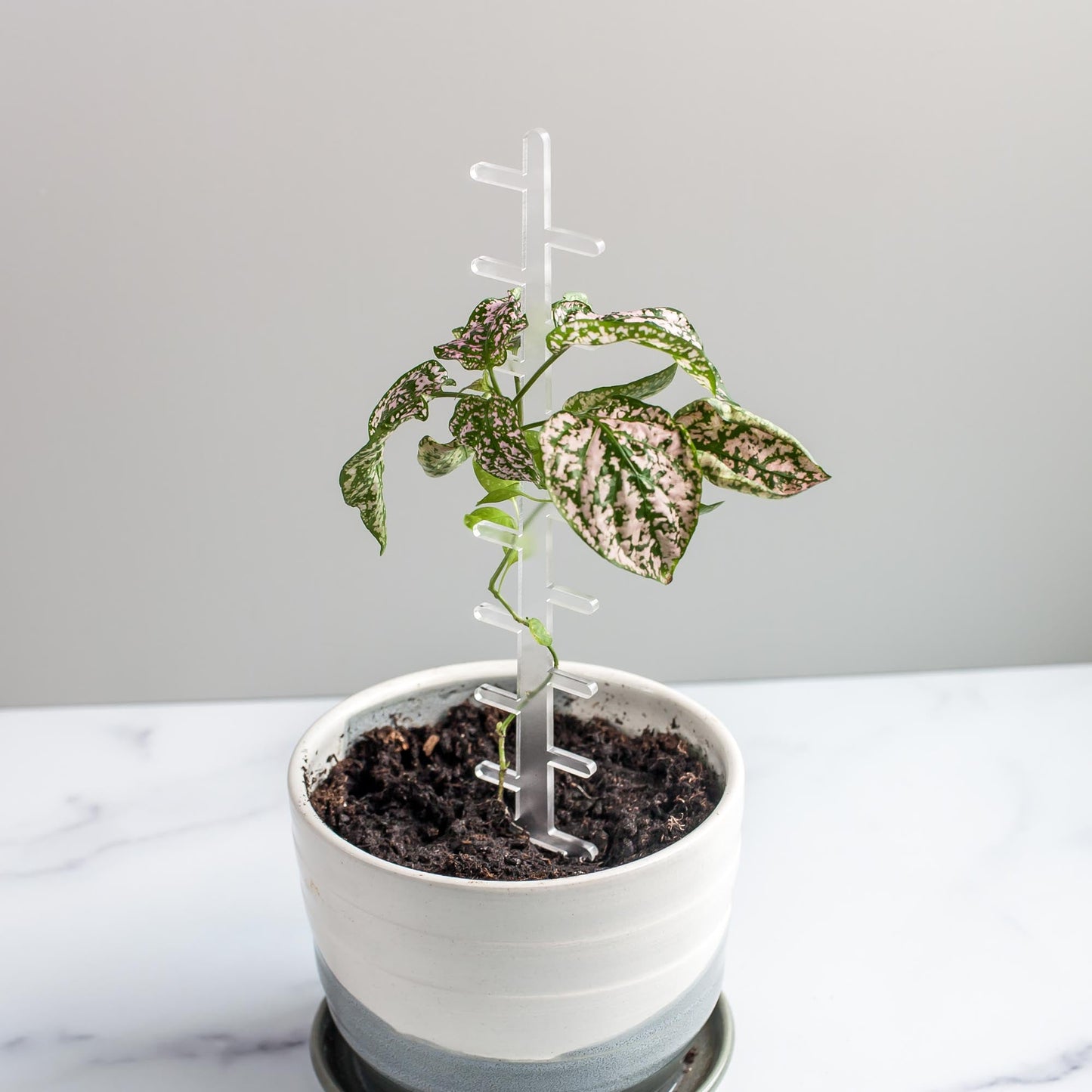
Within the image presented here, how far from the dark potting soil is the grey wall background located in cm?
65

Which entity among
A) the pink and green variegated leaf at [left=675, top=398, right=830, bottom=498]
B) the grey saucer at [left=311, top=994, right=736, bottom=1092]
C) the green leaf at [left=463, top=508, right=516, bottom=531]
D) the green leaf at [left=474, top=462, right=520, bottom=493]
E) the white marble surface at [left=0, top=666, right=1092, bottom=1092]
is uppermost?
the pink and green variegated leaf at [left=675, top=398, right=830, bottom=498]

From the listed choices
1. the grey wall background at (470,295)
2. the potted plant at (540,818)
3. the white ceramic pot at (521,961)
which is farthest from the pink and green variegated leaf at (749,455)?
the grey wall background at (470,295)

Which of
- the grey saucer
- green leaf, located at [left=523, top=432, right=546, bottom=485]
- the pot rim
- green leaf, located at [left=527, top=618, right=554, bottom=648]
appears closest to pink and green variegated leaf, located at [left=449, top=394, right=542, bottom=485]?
green leaf, located at [left=523, top=432, right=546, bottom=485]

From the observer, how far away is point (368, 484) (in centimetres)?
72

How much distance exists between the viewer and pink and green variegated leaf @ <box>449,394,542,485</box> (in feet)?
2.08

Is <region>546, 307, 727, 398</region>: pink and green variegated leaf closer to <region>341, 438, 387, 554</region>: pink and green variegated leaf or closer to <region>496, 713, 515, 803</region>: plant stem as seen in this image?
<region>341, 438, 387, 554</region>: pink and green variegated leaf

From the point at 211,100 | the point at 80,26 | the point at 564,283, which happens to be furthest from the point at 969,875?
the point at 80,26

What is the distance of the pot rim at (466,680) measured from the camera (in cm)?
64

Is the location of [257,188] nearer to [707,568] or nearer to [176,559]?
[176,559]

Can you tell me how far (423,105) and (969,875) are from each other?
3.23ft

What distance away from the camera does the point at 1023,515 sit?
159 centimetres

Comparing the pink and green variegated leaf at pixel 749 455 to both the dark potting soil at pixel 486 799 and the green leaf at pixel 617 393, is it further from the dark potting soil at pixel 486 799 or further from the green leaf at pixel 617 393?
the dark potting soil at pixel 486 799

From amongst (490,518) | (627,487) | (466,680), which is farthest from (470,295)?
(627,487)

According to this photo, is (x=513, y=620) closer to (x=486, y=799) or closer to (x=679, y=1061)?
(x=486, y=799)
